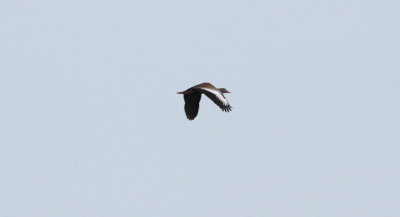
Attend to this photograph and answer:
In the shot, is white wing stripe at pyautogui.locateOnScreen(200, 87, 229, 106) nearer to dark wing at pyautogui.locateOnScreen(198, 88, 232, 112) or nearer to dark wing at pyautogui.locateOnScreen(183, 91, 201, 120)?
dark wing at pyautogui.locateOnScreen(198, 88, 232, 112)

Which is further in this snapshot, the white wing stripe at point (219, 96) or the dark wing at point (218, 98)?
the white wing stripe at point (219, 96)

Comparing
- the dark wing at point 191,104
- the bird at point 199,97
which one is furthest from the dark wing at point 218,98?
the dark wing at point 191,104

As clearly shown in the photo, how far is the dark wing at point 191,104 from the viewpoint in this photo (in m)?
44.4

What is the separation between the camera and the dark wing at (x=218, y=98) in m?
40.2

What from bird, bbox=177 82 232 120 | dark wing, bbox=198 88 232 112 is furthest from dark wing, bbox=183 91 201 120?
dark wing, bbox=198 88 232 112

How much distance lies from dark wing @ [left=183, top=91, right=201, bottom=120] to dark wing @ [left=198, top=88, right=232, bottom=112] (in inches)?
101

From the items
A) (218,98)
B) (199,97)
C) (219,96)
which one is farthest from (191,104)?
(218,98)

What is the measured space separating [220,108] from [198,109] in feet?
16.2

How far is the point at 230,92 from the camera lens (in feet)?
146

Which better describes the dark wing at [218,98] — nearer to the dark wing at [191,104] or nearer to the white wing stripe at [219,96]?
the white wing stripe at [219,96]

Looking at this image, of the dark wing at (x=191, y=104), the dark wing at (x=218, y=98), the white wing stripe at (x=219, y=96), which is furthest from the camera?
the dark wing at (x=191, y=104)

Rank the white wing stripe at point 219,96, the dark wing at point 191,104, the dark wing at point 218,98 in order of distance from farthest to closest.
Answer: the dark wing at point 191,104 < the white wing stripe at point 219,96 < the dark wing at point 218,98

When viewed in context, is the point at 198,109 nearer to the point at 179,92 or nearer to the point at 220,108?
the point at 179,92

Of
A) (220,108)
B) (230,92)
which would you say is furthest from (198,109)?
(220,108)
